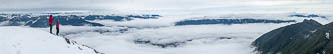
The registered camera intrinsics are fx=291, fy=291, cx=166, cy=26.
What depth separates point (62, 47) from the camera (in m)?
40.7

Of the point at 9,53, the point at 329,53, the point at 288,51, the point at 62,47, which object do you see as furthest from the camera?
the point at 288,51

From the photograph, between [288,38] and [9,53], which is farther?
[288,38]

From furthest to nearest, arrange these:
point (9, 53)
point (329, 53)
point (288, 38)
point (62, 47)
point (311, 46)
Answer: point (288, 38)
point (311, 46)
point (329, 53)
point (62, 47)
point (9, 53)

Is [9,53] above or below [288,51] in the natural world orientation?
above

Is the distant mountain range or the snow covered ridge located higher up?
the snow covered ridge

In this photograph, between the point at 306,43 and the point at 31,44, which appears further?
the point at 306,43

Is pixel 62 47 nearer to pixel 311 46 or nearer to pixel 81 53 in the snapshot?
pixel 81 53

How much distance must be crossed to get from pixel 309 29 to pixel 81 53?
632ft

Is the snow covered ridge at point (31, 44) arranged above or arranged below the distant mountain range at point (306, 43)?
above

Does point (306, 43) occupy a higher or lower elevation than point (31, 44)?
lower

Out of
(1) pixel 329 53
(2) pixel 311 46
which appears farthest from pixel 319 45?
(1) pixel 329 53

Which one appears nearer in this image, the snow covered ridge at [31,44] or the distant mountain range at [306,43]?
the snow covered ridge at [31,44]

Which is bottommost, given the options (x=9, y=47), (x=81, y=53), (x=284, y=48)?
(x=284, y=48)

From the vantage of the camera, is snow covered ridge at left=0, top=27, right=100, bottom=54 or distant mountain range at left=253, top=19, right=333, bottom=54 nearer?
snow covered ridge at left=0, top=27, right=100, bottom=54
